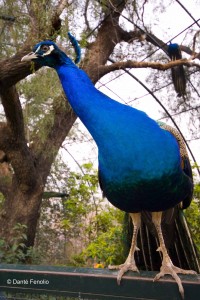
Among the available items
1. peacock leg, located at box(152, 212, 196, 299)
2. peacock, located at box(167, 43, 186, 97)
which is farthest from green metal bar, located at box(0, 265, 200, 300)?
peacock, located at box(167, 43, 186, 97)

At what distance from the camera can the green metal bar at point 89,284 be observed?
1.22m

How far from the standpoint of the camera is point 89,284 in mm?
1283

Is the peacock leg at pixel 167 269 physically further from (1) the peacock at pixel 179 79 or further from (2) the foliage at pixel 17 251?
(1) the peacock at pixel 179 79

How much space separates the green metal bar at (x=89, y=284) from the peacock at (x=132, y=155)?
5 centimetres

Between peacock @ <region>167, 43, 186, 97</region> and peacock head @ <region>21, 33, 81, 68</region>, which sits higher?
peacock @ <region>167, 43, 186, 97</region>

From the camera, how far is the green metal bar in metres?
1.22

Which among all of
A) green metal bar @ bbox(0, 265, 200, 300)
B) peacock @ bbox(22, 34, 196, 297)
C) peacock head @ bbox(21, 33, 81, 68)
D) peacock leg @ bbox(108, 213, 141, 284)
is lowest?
green metal bar @ bbox(0, 265, 200, 300)

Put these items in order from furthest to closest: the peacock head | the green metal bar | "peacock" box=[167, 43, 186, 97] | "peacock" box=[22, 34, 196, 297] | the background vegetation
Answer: "peacock" box=[167, 43, 186, 97] → the background vegetation → the peacock head → "peacock" box=[22, 34, 196, 297] → the green metal bar

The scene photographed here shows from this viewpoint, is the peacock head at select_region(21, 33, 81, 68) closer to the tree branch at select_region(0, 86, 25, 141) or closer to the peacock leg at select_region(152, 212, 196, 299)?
the peacock leg at select_region(152, 212, 196, 299)

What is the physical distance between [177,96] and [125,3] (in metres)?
1.82

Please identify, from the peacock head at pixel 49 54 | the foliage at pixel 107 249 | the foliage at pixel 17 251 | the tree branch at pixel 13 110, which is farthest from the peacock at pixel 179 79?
the peacock head at pixel 49 54

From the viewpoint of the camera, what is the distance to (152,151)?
4.64 ft

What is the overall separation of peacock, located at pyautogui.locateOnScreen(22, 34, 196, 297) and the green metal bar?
0.17ft

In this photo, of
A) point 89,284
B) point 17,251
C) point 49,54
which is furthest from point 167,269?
point 17,251
